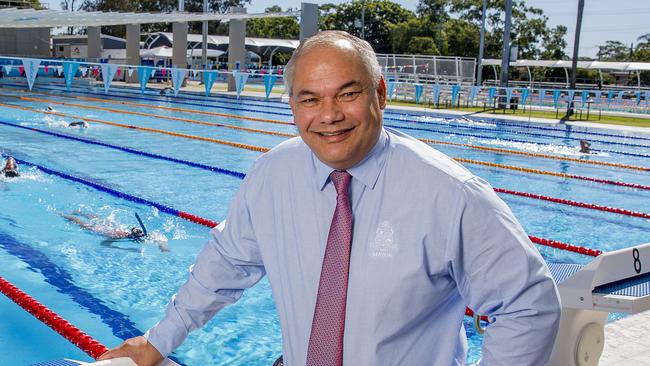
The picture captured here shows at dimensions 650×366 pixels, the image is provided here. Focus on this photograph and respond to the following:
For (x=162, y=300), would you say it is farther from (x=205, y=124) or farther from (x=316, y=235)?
(x=205, y=124)

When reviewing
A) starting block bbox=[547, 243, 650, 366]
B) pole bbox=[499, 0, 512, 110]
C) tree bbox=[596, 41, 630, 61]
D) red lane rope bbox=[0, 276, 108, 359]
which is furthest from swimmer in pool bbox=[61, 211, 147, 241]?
tree bbox=[596, 41, 630, 61]

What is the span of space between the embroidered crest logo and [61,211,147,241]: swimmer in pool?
15.5 feet

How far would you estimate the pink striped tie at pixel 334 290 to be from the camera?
57.2 inches

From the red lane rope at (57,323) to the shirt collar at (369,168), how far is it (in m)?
2.17

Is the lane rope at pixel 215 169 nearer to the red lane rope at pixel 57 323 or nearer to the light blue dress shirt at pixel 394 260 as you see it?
the red lane rope at pixel 57 323

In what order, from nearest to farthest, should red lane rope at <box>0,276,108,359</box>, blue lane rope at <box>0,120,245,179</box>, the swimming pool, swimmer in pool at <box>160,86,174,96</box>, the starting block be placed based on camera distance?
the starting block → red lane rope at <box>0,276,108,359</box> → the swimming pool → blue lane rope at <box>0,120,245,179</box> → swimmer in pool at <box>160,86,174,96</box>

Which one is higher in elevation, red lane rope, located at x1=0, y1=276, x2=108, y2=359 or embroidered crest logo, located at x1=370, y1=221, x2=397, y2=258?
embroidered crest logo, located at x1=370, y1=221, x2=397, y2=258

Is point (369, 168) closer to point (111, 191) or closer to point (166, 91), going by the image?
point (111, 191)

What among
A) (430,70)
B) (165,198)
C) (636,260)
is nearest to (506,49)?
(430,70)

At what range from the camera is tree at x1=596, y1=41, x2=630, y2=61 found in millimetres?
69750

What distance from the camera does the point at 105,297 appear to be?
183 inches

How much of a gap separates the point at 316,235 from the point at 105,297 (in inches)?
138

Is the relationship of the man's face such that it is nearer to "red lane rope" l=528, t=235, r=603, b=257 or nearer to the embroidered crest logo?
the embroidered crest logo

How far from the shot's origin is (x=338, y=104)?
1.46m
